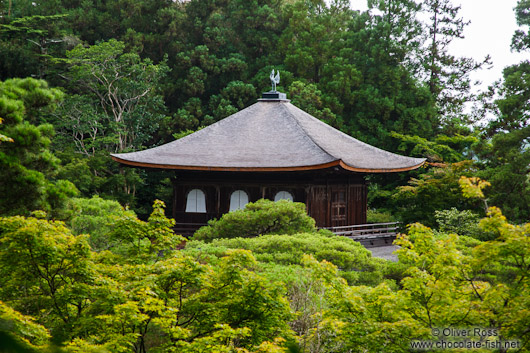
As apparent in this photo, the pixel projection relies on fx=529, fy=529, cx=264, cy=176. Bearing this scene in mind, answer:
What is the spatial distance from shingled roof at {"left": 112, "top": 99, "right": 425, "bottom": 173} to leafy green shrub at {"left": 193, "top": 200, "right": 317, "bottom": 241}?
4.18 meters

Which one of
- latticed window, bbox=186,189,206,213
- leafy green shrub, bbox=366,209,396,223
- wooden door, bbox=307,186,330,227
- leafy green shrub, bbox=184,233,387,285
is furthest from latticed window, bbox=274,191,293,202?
leafy green shrub, bbox=184,233,387,285

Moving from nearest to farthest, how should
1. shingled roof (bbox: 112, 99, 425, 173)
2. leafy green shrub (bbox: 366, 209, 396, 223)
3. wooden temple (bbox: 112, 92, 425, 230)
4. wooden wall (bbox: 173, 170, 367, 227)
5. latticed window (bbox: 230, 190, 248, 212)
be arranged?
shingled roof (bbox: 112, 99, 425, 173), wooden temple (bbox: 112, 92, 425, 230), wooden wall (bbox: 173, 170, 367, 227), latticed window (bbox: 230, 190, 248, 212), leafy green shrub (bbox: 366, 209, 396, 223)

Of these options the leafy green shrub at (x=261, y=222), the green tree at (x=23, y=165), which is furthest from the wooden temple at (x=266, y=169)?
the green tree at (x=23, y=165)

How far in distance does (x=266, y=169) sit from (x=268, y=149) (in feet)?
6.34

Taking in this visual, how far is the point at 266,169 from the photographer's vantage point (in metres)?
18.3

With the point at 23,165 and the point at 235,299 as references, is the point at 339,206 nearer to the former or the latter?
the point at 23,165

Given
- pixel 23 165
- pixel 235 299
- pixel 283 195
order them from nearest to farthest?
pixel 235 299 < pixel 23 165 < pixel 283 195

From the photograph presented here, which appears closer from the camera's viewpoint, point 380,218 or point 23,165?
point 23,165

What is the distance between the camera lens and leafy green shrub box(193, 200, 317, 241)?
13.2 meters

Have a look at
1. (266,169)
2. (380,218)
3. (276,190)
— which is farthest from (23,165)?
(380,218)

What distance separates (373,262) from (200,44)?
25206 millimetres

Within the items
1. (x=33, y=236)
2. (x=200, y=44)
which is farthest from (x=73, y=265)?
(x=200, y=44)

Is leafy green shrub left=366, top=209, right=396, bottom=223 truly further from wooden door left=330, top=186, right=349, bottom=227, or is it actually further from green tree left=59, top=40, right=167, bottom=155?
green tree left=59, top=40, right=167, bottom=155

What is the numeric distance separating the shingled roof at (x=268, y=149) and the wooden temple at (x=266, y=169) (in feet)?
0.12
